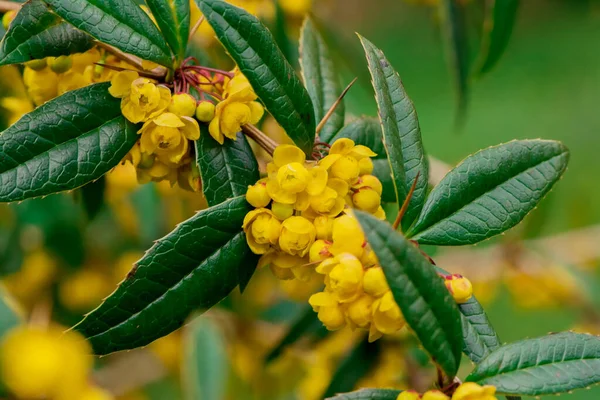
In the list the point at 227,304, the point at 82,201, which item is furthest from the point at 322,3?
the point at 82,201

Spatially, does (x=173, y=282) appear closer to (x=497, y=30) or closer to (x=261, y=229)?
(x=261, y=229)

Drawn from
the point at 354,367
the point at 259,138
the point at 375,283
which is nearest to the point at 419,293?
the point at 375,283

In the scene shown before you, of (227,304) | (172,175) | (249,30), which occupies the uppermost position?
(249,30)

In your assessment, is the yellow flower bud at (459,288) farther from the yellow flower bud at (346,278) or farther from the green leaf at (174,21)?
the green leaf at (174,21)

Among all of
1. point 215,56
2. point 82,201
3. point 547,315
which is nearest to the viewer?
point 82,201

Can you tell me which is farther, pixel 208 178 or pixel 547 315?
pixel 547 315

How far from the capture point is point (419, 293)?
0.56 meters

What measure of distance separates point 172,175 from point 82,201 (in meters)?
0.26

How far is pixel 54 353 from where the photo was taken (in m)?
0.58

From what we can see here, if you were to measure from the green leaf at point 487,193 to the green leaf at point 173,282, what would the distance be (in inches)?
7.3

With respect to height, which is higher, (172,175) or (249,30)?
(249,30)

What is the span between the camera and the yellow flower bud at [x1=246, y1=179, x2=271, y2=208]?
0.67 meters

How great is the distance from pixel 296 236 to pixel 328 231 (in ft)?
0.11

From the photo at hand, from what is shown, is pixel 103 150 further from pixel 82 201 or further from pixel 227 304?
pixel 227 304
